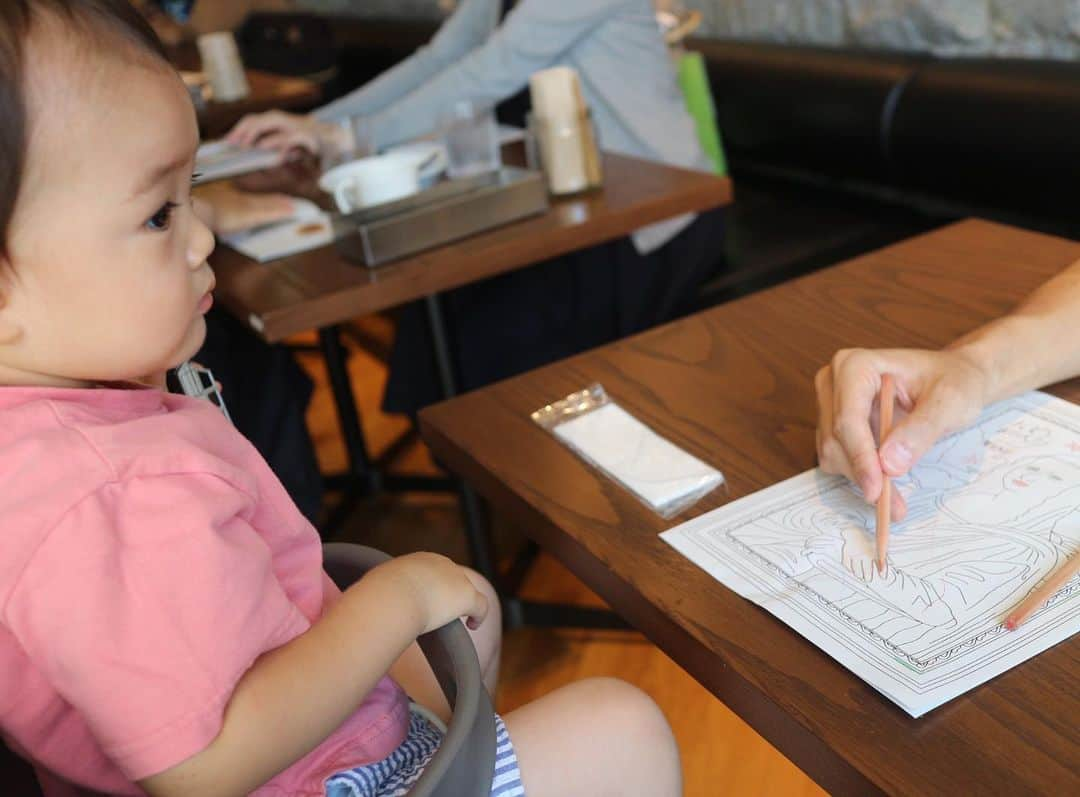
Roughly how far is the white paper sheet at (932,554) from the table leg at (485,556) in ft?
3.21

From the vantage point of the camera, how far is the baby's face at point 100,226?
0.58m

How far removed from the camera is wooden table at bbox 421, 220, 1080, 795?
54 centimetres

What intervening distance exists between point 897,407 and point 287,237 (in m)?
0.99

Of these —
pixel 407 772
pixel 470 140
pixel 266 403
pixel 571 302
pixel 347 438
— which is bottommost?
pixel 347 438

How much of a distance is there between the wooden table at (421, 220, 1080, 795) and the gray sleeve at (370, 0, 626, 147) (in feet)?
3.19

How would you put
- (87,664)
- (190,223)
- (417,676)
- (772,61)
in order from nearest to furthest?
(87,664) < (190,223) < (417,676) < (772,61)

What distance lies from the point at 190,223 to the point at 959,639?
542mm

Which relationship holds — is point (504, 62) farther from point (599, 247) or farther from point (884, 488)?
point (884, 488)

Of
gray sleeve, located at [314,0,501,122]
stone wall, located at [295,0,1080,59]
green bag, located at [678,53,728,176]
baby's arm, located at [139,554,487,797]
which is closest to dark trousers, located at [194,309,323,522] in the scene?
gray sleeve, located at [314,0,501,122]

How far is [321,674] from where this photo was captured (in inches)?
24.9

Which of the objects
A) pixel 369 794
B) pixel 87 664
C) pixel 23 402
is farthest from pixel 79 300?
pixel 369 794

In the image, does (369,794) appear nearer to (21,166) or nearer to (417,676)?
(417,676)

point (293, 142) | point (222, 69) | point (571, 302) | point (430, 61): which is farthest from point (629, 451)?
point (222, 69)

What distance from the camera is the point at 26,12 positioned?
58 centimetres
